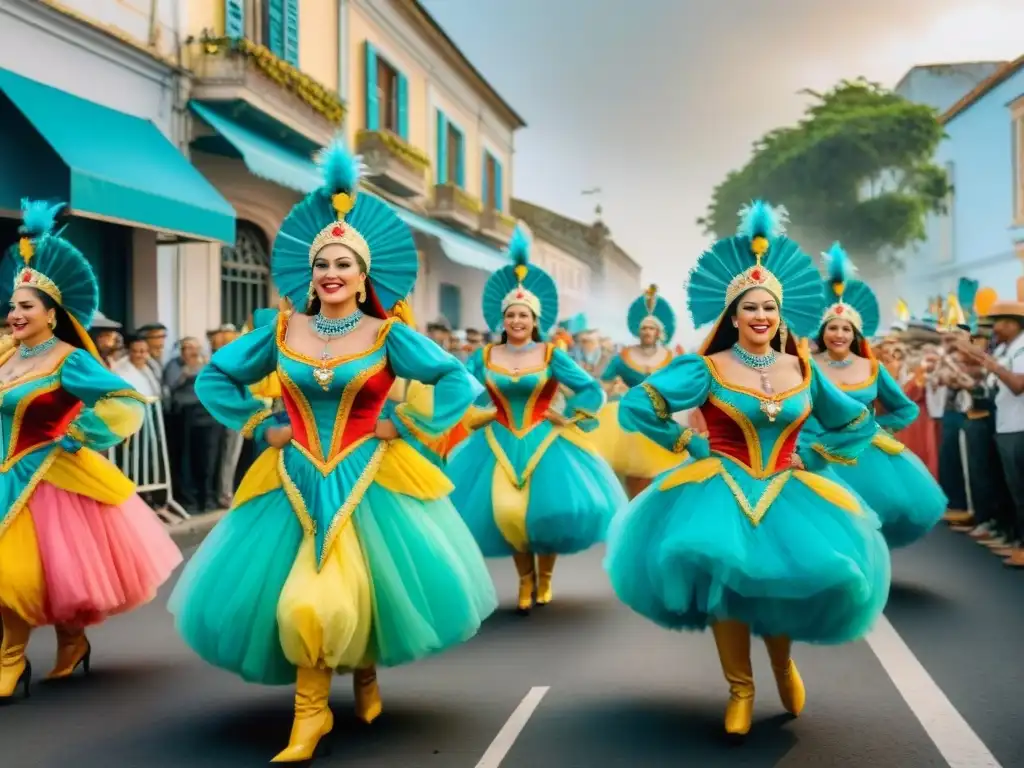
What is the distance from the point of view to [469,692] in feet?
19.9

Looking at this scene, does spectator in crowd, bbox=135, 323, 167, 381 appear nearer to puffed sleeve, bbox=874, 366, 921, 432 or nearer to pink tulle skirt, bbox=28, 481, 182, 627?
pink tulle skirt, bbox=28, 481, 182, 627

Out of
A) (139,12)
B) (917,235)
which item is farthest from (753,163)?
(139,12)

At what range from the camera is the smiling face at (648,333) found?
13594 mm

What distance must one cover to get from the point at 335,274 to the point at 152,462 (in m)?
7.75

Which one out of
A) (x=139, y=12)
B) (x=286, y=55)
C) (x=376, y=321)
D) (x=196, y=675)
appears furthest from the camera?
(x=286, y=55)

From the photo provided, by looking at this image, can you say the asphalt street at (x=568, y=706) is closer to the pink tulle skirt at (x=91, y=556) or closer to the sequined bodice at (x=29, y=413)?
the pink tulle skirt at (x=91, y=556)

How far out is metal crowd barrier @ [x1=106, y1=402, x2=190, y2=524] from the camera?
12.0 meters

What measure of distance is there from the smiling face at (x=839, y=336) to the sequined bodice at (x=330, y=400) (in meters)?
4.73

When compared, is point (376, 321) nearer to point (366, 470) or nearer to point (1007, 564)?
point (366, 470)

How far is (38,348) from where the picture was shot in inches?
258

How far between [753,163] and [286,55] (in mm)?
41281

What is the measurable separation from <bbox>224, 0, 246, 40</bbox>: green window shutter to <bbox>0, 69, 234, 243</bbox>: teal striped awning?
3002mm

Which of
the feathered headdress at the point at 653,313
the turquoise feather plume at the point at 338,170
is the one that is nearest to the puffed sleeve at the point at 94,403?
the turquoise feather plume at the point at 338,170

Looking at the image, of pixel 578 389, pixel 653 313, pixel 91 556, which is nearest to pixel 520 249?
pixel 578 389
